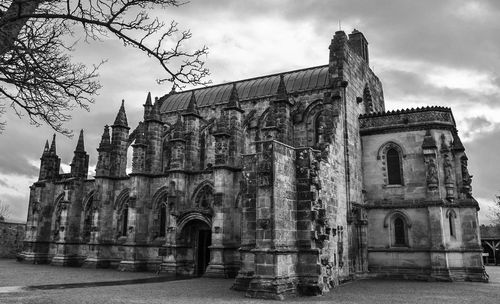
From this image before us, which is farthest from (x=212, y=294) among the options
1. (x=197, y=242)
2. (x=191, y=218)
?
(x=197, y=242)

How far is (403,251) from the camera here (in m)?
21.3

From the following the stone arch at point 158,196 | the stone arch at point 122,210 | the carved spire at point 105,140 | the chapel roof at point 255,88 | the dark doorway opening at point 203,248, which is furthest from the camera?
the chapel roof at point 255,88

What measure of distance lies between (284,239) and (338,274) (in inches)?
183

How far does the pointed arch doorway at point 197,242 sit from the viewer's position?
22.8m

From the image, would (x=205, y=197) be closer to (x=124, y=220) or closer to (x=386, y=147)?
(x=124, y=220)

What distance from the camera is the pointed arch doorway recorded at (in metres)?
22.8

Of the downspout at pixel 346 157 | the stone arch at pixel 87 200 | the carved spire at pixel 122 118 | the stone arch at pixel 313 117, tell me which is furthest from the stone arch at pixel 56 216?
the downspout at pixel 346 157

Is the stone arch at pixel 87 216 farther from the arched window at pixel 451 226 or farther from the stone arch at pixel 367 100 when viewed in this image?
the arched window at pixel 451 226

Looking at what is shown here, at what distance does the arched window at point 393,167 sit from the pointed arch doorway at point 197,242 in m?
10.0

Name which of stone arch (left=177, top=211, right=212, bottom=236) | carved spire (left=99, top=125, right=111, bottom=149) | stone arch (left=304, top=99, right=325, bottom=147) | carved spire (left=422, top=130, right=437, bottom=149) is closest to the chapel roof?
stone arch (left=304, top=99, right=325, bottom=147)

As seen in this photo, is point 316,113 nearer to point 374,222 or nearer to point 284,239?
point 374,222

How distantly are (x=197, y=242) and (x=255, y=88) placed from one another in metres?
12.9

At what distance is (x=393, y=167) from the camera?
22.8m

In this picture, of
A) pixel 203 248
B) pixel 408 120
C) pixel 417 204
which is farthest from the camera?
pixel 203 248
